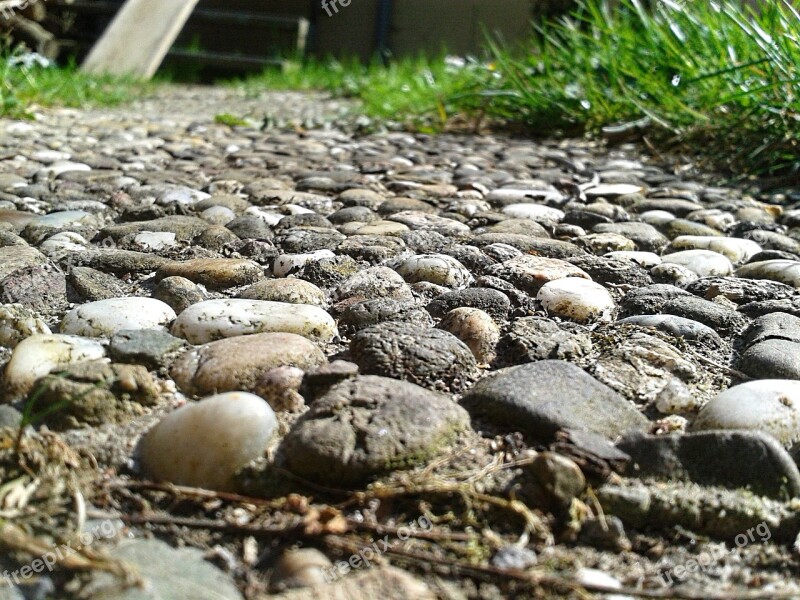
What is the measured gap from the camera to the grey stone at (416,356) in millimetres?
1312

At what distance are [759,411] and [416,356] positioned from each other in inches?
20.3

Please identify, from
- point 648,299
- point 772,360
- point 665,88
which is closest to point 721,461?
point 772,360

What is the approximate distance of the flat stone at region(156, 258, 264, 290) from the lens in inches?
67.9

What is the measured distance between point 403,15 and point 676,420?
289 inches

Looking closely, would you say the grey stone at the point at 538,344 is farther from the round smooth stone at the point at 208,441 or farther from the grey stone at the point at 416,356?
the round smooth stone at the point at 208,441

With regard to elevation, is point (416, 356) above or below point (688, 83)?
below

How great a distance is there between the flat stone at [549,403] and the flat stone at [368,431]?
0.06 metres

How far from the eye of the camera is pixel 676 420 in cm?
124

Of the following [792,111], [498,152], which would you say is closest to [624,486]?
[792,111]

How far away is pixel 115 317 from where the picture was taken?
4.75 feet

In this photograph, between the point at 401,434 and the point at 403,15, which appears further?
the point at 403,15

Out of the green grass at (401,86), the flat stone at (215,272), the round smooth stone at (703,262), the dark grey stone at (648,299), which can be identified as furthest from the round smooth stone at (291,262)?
the green grass at (401,86)

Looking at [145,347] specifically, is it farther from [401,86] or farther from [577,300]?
[401,86]

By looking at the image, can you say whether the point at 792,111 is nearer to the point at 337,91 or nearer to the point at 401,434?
the point at 401,434
